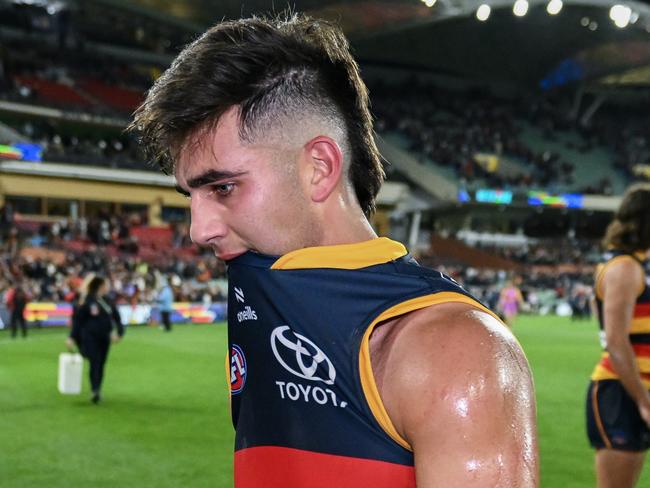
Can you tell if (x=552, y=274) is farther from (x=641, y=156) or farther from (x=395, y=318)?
(x=395, y=318)

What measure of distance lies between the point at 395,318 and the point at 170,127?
58 centimetres

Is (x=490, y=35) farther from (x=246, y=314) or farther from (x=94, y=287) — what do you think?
(x=246, y=314)

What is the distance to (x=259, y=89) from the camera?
154 cm

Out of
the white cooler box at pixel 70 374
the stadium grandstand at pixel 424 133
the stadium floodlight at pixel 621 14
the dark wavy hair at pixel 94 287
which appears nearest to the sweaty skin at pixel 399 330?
the dark wavy hair at pixel 94 287

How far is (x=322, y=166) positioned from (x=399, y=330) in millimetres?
366

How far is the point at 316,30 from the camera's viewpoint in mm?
1723

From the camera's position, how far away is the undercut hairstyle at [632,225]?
4391mm

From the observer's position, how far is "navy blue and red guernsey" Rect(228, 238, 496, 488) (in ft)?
A: 4.58

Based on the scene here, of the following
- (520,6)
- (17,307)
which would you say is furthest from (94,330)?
(520,6)

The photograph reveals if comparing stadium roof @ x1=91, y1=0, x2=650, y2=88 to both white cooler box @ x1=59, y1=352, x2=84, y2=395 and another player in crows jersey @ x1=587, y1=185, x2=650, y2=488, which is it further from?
another player in crows jersey @ x1=587, y1=185, x2=650, y2=488

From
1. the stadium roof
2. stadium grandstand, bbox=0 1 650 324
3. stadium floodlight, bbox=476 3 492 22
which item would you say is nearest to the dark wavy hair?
stadium grandstand, bbox=0 1 650 324

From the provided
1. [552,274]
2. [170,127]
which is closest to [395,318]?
[170,127]

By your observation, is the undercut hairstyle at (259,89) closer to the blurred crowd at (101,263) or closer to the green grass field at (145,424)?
the green grass field at (145,424)

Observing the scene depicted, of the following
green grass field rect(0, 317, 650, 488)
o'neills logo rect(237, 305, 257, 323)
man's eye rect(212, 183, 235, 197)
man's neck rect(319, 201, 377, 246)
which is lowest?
green grass field rect(0, 317, 650, 488)
